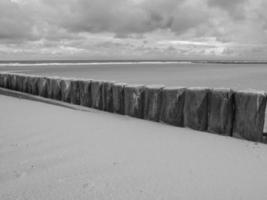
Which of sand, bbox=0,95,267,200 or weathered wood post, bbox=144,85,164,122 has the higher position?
weathered wood post, bbox=144,85,164,122

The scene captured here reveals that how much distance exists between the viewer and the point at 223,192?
2443mm

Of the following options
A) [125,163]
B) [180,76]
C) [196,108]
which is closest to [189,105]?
[196,108]

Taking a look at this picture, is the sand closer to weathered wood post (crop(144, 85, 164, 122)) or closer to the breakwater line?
the breakwater line

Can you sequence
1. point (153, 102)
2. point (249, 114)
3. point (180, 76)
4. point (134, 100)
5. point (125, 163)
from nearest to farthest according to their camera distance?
point (125, 163), point (249, 114), point (153, 102), point (134, 100), point (180, 76)

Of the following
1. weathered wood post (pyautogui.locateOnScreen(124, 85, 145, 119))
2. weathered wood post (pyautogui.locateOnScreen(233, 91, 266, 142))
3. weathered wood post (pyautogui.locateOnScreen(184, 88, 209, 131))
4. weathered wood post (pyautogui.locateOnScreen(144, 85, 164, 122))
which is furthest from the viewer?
weathered wood post (pyautogui.locateOnScreen(124, 85, 145, 119))

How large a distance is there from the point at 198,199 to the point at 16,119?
412 cm

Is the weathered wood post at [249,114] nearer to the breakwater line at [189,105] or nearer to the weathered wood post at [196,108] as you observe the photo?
the breakwater line at [189,105]

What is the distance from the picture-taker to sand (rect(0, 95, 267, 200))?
2.46 meters

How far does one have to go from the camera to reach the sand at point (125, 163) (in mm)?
2459

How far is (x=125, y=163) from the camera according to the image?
309 centimetres

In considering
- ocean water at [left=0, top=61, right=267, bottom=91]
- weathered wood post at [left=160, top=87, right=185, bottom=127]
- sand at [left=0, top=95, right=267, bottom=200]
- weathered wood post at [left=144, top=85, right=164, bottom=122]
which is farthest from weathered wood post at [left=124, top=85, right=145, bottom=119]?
ocean water at [left=0, top=61, right=267, bottom=91]

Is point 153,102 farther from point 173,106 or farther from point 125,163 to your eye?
point 125,163

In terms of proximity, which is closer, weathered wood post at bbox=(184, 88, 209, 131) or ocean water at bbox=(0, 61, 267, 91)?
weathered wood post at bbox=(184, 88, 209, 131)

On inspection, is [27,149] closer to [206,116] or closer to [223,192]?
[223,192]
